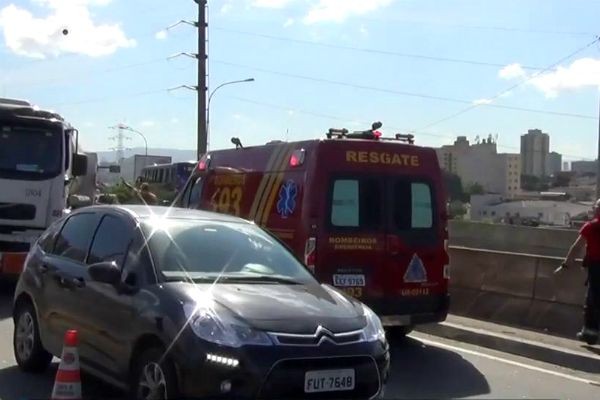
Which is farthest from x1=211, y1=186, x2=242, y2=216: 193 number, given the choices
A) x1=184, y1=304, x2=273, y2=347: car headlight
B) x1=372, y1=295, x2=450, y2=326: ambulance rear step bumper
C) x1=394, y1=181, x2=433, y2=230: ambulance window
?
x1=184, y1=304, x2=273, y2=347: car headlight

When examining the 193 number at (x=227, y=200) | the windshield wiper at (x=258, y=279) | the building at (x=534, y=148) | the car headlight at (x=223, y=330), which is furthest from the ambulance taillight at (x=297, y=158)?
the building at (x=534, y=148)

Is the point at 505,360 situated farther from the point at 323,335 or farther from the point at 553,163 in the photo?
the point at 553,163

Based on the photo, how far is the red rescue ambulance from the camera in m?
9.64

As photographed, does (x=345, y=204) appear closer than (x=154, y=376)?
No

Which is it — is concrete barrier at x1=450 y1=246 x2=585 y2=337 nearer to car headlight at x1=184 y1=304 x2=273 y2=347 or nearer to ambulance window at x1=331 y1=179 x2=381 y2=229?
ambulance window at x1=331 y1=179 x2=381 y2=229

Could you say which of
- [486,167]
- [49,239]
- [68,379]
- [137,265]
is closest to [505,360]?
[137,265]

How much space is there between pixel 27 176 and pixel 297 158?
20.7 ft

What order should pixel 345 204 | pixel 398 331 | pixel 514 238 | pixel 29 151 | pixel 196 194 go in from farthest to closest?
pixel 514 238
pixel 29 151
pixel 196 194
pixel 398 331
pixel 345 204

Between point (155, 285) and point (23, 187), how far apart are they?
8800 millimetres

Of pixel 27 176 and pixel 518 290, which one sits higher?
pixel 27 176

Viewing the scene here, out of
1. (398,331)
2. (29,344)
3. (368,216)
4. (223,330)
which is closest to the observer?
(223,330)

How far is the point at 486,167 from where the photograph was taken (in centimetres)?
6053

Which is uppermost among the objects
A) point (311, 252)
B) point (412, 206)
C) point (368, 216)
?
point (412, 206)

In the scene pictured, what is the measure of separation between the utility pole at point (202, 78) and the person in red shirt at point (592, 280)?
834 inches
